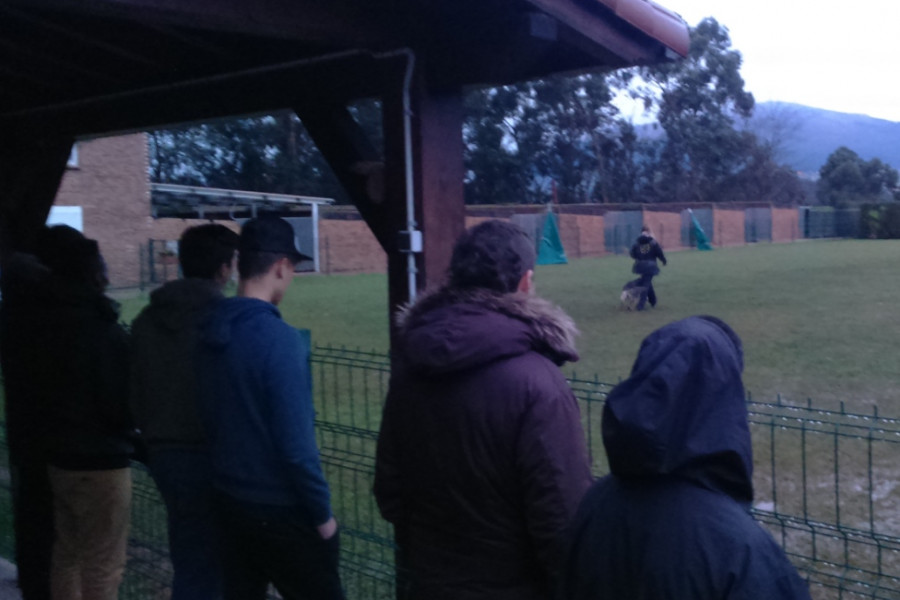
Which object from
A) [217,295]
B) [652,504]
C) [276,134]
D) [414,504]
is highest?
[276,134]

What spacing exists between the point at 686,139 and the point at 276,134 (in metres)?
28.3

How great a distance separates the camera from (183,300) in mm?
2793

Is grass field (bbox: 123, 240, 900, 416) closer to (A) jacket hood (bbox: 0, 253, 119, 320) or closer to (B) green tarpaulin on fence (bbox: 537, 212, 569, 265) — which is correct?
(B) green tarpaulin on fence (bbox: 537, 212, 569, 265)

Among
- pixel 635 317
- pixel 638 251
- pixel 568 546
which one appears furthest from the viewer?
pixel 638 251

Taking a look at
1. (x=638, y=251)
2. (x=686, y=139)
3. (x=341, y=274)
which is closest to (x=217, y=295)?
(x=638, y=251)

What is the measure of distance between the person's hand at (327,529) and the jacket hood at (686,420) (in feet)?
3.67

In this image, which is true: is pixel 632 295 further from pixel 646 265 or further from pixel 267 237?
pixel 267 237

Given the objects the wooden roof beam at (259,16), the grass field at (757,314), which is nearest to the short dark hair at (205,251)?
the wooden roof beam at (259,16)

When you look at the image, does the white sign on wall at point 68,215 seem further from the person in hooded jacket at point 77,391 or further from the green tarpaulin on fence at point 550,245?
the person in hooded jacket at point 77,391

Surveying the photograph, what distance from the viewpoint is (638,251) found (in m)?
16.8

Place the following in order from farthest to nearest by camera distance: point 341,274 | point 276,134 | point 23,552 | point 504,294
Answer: point 276,134 < point 341,274 < point 23,552 < point 504,294

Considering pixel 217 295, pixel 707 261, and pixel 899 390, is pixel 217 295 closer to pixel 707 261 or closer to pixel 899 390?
pixel 899 390

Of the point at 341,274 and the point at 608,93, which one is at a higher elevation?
the point at 608,93

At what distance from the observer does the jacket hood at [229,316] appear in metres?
2.39
